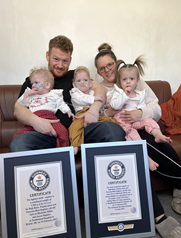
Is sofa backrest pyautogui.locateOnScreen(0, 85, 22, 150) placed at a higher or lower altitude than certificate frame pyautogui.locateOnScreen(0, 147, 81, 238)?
higher

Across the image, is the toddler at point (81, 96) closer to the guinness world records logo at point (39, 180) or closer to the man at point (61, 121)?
the man at point (61, 121)

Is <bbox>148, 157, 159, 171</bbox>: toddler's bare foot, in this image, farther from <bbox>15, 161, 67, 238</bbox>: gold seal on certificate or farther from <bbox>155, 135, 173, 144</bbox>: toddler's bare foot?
<bbox>15, 161, 67, 238</bbox>: gold seal on certificate

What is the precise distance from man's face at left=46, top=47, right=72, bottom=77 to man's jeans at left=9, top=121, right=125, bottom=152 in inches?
25.0

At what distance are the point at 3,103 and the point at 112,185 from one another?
4.88ft

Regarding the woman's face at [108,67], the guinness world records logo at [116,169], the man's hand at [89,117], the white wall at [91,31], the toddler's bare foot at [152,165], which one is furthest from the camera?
the white wall at [91,31]

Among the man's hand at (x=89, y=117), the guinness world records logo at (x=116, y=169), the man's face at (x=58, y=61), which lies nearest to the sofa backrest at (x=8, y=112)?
the man's face at (x=58, y=61)

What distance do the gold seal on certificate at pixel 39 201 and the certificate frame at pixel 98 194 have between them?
14 centimetres

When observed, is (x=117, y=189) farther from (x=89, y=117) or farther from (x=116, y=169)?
(x=89, y=117)

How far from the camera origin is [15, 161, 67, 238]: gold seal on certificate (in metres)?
0.93

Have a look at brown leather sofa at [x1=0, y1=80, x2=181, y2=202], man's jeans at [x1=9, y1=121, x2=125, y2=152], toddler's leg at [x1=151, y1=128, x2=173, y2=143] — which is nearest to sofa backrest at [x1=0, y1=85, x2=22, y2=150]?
brown leather sofa at [x1=0, y1=80, x2=181, y2=202]

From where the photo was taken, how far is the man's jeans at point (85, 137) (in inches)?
47.1

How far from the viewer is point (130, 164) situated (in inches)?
42.5

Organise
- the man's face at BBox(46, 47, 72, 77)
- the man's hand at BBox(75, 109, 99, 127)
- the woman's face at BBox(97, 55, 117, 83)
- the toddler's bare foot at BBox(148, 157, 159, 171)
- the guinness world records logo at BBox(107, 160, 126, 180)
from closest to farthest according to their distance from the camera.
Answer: the guinness world records logo at BBox(107, 160, 126, 180) < the toddler's bare foot at BBox(148, 157, 159, 171) < the man's hand at BBox(75, 109, 99, 127) < the man's face at BBox(46, 47, 72, 77) < the woman's face at BBox(97, 55, 117, 83)

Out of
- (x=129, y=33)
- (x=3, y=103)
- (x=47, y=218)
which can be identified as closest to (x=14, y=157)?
(x=47, y=218)
